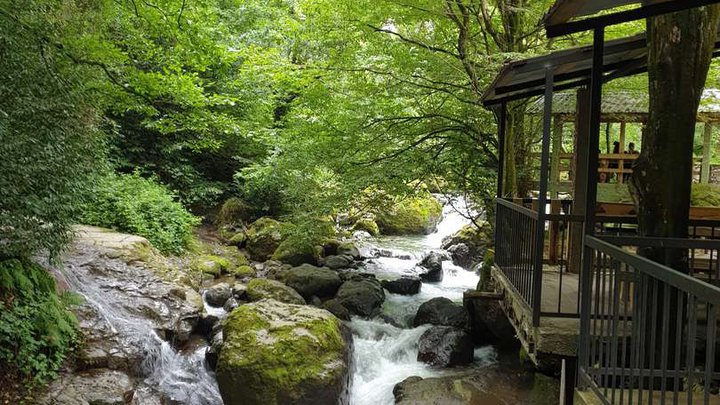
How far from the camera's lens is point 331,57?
1010 centimetres

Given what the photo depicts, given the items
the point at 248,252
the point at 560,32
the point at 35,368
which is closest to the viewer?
the point at 560,32

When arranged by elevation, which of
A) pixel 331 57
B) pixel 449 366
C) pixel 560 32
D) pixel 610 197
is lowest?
pixel 449 366

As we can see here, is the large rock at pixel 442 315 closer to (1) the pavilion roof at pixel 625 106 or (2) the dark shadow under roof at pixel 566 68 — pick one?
(1) the pavilion roof at pixel 625 106

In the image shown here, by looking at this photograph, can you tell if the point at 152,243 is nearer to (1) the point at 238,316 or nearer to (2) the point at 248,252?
(2) the point at 248,252

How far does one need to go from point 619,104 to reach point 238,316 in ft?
28.0

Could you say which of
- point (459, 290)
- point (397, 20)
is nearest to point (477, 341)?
point (459, 290)

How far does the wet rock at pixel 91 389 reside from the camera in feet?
18.5

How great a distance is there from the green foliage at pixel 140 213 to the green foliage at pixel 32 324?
14.5ft

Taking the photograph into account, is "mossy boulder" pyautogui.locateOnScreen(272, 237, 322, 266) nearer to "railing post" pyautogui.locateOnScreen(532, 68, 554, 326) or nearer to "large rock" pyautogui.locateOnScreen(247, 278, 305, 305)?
"large rock" pyautogui.locateOnScreen(247, 278, 305, 305)

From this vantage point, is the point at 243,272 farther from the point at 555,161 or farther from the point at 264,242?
the point at 555,161

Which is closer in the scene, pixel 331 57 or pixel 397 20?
pixel 397 20

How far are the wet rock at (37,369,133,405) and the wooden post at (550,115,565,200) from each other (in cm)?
705

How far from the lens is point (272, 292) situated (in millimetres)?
10625

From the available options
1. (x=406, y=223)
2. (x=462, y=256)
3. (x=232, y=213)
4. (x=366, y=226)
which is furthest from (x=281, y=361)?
(x=406, y=223)
